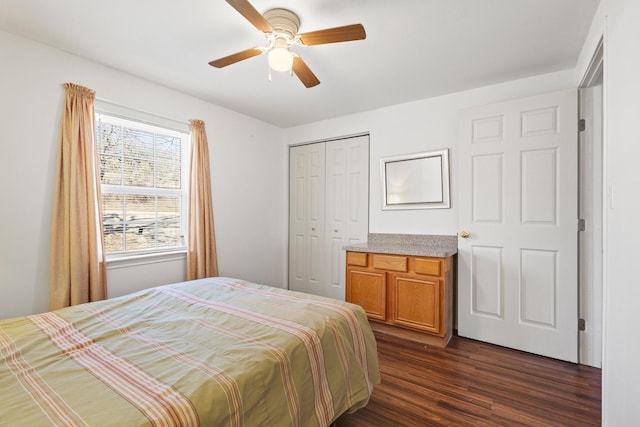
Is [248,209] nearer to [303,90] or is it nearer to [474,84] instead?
[303,90]

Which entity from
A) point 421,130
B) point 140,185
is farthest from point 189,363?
point 421,130

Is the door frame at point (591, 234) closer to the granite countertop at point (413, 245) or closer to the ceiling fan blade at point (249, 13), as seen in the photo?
the granite countertop at point (413, 245)

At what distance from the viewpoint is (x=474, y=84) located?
9.24 feet

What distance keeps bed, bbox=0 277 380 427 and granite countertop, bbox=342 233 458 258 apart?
48.7 inches

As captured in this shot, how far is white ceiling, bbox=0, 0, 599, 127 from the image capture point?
1.78 m

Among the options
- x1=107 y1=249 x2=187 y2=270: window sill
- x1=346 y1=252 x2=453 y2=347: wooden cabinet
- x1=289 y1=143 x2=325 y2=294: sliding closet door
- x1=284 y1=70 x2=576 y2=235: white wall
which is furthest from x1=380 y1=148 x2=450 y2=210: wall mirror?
x1=107 y1=249 x2=187 y2=270: window sill

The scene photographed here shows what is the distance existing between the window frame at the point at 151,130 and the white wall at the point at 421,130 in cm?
183

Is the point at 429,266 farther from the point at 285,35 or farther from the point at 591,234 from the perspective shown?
the point at 285,35

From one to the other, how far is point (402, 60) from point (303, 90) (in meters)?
1.03

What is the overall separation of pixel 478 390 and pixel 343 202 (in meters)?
2.40

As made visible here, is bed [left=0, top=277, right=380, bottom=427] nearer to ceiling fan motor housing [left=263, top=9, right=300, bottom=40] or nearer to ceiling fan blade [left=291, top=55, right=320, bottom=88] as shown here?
ceiling fan blade [left=291, top=55, right=320, bottom=88]

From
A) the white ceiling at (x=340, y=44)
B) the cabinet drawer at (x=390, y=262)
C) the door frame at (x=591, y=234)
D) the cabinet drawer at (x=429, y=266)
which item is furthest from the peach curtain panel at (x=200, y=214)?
the door frame at (x=591, y=234)

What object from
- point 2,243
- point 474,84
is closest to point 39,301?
point 2,243

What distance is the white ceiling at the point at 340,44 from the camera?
178 centimetres
